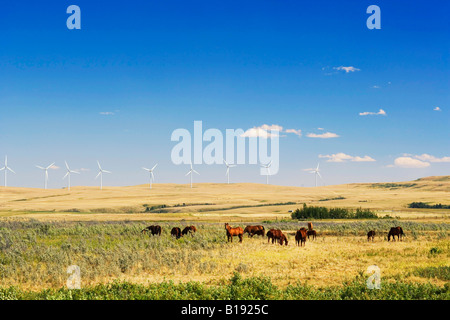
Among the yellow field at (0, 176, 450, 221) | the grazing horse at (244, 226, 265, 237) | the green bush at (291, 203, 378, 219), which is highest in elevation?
the grazing horse at (244, 226, 265, 237)

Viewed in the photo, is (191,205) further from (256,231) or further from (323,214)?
(256,231)

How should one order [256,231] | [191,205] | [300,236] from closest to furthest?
[300,236] → [256,231] → [191,205]

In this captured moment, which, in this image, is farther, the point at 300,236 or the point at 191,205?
the point at 191,205

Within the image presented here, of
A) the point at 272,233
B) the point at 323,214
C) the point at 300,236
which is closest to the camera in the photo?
the point at 300,236

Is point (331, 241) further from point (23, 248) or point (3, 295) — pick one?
point (3, 295)

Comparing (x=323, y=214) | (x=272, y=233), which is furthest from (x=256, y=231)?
(x=323, y=214)

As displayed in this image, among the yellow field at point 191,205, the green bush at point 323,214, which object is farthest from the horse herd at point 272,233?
the green bush at point 323,214

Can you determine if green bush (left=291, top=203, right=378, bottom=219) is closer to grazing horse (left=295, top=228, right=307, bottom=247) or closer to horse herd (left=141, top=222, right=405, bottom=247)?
horse herd (left=141, top=222, right=405, bottom=247)

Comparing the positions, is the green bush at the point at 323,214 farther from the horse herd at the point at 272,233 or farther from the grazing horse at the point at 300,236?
the grazing horse at the point at 300,236

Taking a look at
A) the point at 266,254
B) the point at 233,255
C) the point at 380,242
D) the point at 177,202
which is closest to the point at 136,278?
the point at 233,255

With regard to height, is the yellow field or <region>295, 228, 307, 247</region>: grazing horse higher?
<region>295, 228, 307, 247</region>: grazing horse

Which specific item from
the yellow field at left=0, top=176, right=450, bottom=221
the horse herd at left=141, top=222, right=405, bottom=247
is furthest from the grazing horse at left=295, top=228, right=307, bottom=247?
the yellow field at left=0, top=176, right=450, bottom=221
